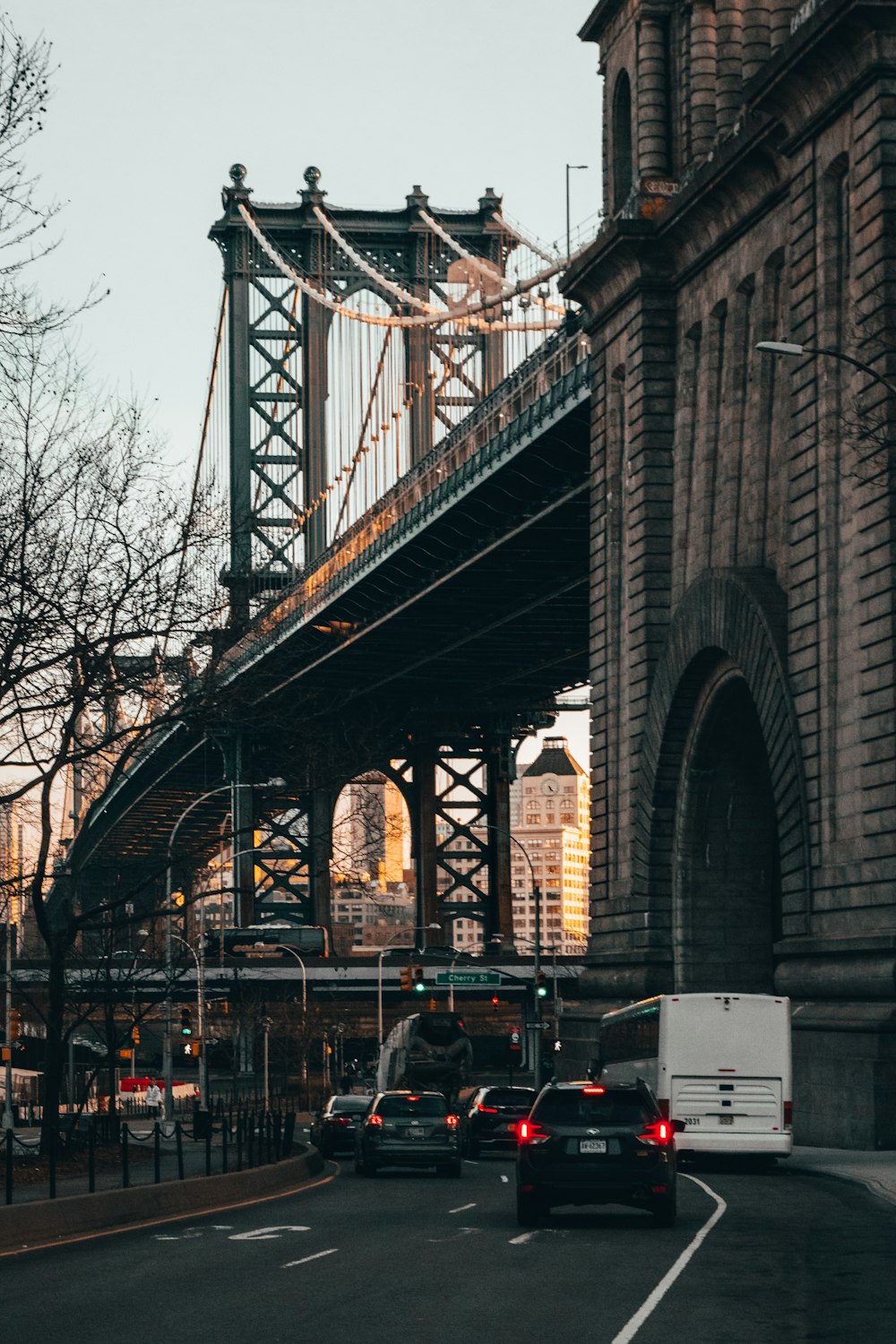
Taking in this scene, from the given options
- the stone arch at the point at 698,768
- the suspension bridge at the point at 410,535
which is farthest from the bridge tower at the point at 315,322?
the stone arch at the point at 698,768

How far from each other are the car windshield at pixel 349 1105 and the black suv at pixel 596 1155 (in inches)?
981

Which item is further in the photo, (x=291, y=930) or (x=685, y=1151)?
(x=291, y=930)

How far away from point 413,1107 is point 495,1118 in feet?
38.2

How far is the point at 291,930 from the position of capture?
366 feet

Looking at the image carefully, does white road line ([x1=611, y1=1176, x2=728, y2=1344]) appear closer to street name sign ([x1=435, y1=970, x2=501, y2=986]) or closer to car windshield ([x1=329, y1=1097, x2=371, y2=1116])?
car windshield ([x1=329, y1=1097, x2=371, y2=1116])

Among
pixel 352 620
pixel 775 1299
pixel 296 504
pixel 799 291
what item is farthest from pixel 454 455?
pixel 775 1299

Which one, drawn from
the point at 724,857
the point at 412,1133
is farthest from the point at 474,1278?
the point at 724,857

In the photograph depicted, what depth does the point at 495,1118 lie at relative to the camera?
46.9 meters

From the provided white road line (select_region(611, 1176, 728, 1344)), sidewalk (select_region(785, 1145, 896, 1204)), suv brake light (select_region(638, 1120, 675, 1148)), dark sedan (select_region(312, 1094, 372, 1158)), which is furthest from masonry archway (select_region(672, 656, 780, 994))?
suv brake light (select_region(638, 1120, 675, 1148))

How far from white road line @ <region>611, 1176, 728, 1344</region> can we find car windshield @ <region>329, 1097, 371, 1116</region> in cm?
2379

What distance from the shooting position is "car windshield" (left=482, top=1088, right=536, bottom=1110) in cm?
4706

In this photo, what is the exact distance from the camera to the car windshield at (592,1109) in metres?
24.4

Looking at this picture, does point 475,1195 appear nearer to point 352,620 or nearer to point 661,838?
point 661,838

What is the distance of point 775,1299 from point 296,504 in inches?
3770
